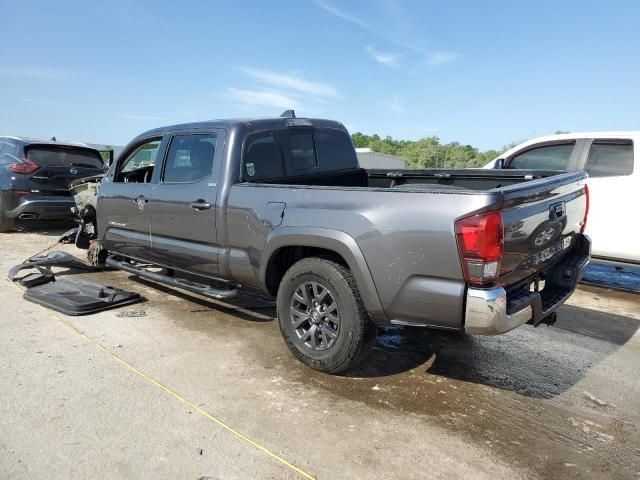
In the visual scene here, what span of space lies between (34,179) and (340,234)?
7027mm

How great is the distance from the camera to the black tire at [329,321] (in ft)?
10.2

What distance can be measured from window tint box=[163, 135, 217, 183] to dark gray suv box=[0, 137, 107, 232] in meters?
4.64

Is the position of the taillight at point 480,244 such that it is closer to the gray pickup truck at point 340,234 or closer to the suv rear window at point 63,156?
the gray pickup truck at point 340,234

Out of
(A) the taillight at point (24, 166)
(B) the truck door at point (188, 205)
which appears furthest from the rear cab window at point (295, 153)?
(A) the taillight at point (24, 166)

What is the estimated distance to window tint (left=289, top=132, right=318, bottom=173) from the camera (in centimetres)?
432

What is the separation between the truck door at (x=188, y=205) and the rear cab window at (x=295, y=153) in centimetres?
28

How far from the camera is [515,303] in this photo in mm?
2832

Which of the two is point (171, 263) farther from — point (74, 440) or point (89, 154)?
point (89, 154)

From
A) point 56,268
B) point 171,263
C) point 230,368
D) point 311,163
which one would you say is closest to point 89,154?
point 56,268

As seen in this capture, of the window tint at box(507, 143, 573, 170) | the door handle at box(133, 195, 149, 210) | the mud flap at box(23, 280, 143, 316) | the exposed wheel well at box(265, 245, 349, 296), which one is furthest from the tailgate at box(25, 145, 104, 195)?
the window tint at box(507, 143, 573, 170)

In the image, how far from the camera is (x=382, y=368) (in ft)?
11.6

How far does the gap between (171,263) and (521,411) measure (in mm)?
3283

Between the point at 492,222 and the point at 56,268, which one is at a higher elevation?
the point at 492,222

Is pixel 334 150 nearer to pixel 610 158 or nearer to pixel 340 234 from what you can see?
pixel 340 234
